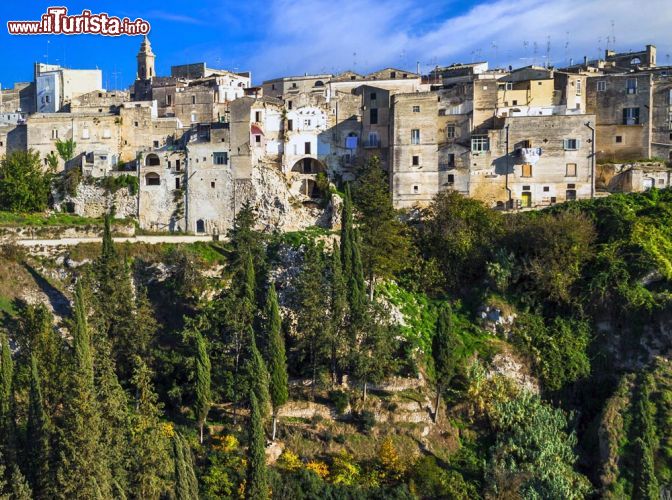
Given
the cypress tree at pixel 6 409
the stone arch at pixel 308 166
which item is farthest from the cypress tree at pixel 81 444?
the stone arch at pixel 308 166

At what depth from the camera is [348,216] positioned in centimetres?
4241

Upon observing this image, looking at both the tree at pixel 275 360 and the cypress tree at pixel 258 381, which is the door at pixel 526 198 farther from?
the cypress tree at pixel 258 381

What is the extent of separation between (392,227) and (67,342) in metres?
17.0

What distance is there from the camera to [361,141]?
181 feet

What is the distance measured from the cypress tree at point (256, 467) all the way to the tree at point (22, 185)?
25.6 metres

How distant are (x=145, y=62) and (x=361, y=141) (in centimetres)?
2404

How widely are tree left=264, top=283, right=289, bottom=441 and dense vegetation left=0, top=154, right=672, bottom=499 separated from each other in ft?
0.32

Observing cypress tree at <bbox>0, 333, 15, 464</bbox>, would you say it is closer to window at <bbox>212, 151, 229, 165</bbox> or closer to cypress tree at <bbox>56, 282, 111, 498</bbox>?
cypress tree at <bbox>56, 282, 111, 498</bbox>

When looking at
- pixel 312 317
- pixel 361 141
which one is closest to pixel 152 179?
pixel 361 141

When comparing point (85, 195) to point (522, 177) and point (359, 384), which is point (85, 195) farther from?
point (522, 177)

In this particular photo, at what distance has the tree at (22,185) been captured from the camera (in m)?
51.5

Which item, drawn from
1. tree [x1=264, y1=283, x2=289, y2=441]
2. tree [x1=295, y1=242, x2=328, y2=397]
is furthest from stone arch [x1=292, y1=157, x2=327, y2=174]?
tree [x1=264, y1=283, x2=289, y2=441]

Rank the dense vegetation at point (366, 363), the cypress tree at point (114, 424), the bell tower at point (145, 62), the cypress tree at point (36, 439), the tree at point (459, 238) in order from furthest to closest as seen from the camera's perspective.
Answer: the bell tower at point (145, 62) < the tree at point (459, 238) < the dense vegetation at point (366, 363) < the cypress tree at point (114, 424) < the cypress tree at point (36, 439)

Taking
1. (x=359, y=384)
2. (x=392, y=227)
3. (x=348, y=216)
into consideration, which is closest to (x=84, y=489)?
(x=359, y=384)
